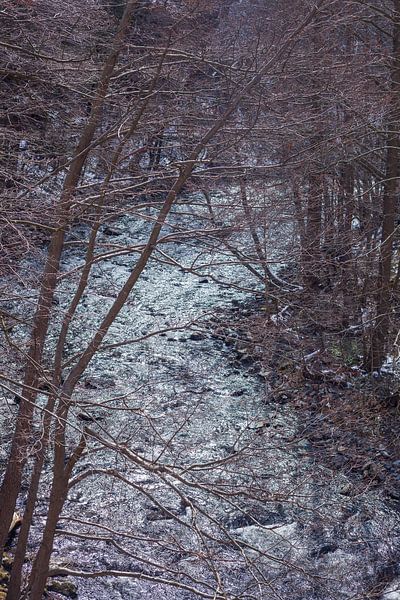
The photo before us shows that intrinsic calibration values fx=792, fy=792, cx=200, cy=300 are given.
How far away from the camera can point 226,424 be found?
30.6 ft

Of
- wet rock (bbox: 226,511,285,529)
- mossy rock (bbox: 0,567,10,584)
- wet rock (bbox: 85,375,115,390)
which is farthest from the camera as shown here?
wet rock (bbox: 85,375,115,390)

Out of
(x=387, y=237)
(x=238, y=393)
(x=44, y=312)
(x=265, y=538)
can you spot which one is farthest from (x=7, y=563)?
(x=387, y=237)

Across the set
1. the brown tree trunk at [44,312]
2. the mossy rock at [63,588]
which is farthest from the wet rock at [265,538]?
the brown tree trunk at [44,312]

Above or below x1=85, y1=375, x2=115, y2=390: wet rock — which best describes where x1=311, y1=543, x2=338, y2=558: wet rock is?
below

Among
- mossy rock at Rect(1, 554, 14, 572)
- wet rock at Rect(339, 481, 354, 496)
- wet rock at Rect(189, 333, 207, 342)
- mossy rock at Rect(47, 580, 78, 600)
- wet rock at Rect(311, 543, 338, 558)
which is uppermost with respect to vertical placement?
wet rock at Rect(189, 333, 207, 342)

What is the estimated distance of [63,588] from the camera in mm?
6883

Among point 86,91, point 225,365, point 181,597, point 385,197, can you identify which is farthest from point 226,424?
point 86,91

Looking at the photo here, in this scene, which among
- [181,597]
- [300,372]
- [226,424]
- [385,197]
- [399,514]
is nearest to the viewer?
[181,597]

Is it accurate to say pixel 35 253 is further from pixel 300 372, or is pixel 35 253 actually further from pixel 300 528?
pixel 300 528

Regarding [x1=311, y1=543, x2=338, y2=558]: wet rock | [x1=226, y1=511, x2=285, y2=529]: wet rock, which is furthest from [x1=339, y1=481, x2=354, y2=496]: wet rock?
[x1=226, y1=511, x2=285, y2=529]: wet rock

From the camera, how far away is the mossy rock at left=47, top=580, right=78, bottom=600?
6.83 meters

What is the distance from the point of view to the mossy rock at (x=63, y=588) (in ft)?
22.4

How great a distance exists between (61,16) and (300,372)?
373cm

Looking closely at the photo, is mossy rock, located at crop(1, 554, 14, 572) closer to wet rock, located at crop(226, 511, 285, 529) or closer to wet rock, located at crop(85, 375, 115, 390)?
wet rock, located at crop(85, 375, 115, 390)
